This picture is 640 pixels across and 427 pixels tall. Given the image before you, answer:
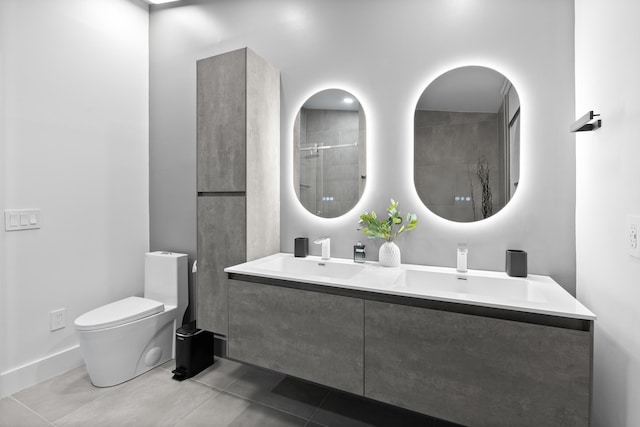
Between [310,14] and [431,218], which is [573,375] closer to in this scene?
[431,218]

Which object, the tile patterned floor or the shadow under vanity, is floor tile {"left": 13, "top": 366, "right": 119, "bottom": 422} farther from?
the shadow under vanity

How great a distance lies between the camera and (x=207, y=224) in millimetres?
2039

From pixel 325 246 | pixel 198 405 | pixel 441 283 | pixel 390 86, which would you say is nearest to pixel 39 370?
pixel 198 405

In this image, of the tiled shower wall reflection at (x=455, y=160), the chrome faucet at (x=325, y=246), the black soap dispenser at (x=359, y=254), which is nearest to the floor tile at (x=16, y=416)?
the chrome faucet at (x=325, y=246)

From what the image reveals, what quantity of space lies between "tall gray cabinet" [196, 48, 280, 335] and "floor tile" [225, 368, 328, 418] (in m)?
0.38

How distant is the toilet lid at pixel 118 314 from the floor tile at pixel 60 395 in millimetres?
421

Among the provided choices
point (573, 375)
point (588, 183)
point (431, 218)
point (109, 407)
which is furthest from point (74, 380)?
point (588, 183)

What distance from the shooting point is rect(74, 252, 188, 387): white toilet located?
1.91 meters

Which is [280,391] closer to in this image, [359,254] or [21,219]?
[359,254]

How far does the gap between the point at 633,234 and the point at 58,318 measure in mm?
3171

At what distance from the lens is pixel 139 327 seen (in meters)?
2.07

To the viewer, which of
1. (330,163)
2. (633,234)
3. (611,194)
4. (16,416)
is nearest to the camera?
(633,234)

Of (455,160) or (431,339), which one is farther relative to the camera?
(455,160)

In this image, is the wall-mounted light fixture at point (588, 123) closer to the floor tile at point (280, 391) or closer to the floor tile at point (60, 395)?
the floor tile at point (280, 391)
